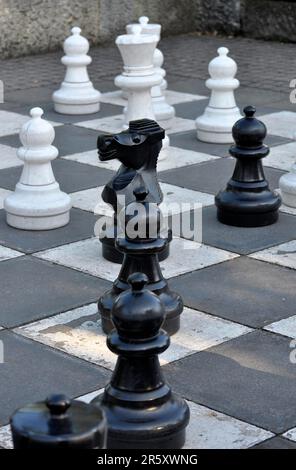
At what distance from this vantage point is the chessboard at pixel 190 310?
371 cm

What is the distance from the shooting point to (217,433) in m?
3.50

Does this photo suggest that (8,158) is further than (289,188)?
Yes

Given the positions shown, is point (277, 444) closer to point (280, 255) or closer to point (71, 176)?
point (280, 255)

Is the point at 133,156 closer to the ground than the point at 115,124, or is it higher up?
higher up

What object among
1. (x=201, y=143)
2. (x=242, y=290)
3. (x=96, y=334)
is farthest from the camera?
(x=201, y=143)

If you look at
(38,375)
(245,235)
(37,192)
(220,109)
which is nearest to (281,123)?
(220,109)

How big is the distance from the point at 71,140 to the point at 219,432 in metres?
4.01

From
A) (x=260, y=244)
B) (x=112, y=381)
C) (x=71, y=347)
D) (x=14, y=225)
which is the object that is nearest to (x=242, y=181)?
(x=260, y=244)

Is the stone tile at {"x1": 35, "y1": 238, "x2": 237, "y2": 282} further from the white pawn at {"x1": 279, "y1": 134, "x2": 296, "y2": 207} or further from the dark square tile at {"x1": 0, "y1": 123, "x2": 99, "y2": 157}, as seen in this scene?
the dark square tile at {"x1": 0, "y1": 123, "x2": 99, "y2": 157}

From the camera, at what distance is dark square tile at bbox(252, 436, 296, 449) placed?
3410 millimetres

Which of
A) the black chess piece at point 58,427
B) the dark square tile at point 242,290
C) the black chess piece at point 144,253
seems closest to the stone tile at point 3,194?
the dark square tile at point 242,290

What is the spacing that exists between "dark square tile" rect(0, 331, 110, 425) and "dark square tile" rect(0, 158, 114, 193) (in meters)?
2.14

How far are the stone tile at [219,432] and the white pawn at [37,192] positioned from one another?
206 cm

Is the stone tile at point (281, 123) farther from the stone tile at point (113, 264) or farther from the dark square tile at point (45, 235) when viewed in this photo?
the stone tile at point (113, 264)
